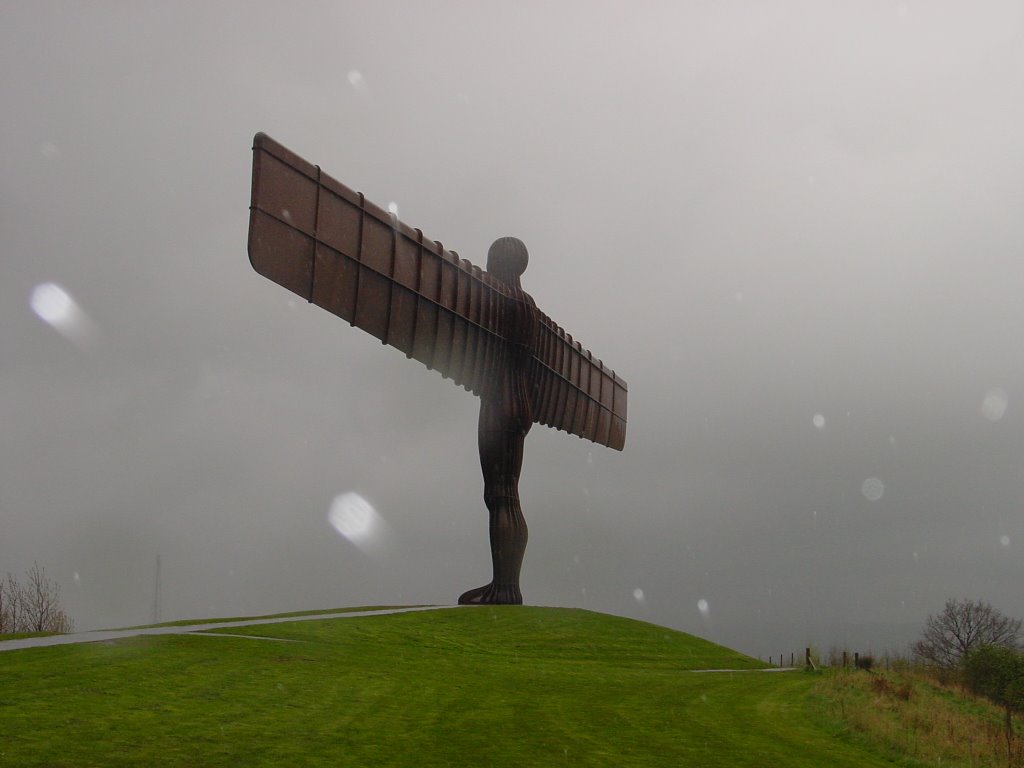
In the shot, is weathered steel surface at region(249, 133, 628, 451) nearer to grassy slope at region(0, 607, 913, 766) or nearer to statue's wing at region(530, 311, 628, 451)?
statue's wing at region(530, 311, 628, 451)

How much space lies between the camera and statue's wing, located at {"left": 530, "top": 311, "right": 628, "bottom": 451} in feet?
83.5

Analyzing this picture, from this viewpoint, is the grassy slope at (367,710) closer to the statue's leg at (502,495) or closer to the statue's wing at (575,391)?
the statue's leg at (502,495)

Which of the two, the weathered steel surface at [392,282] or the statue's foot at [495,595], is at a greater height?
the weathered steel surface at [392,282]

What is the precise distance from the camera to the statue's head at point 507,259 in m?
24.7

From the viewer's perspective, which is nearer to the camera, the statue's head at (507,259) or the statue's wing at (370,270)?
the statue's wing at (370,270)

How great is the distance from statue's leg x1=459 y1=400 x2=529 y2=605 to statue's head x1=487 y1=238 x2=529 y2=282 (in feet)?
11.6

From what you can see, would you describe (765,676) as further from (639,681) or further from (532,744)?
(532,744)

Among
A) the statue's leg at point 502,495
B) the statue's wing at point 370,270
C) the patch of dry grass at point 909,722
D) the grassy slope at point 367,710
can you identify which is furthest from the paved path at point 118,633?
the patch of dry grass at point 909,722

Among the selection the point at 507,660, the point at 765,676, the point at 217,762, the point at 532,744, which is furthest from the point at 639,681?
the point at 217,762

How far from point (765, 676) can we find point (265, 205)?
572 inches

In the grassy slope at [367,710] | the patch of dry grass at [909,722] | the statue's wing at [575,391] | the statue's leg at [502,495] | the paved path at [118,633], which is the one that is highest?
the statue's wing at [575,391]

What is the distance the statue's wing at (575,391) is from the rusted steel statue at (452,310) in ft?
0.12

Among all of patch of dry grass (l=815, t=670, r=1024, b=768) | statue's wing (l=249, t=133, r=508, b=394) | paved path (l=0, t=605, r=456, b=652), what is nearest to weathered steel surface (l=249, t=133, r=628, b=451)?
statue's wing (l=249, t=133, r=508, b=394)

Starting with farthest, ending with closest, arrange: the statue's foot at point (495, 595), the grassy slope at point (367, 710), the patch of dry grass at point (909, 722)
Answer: the statue's foot at point (495, 595), the patch of dry grass at point (909, 722), the grassy slope at point (367, 710)
